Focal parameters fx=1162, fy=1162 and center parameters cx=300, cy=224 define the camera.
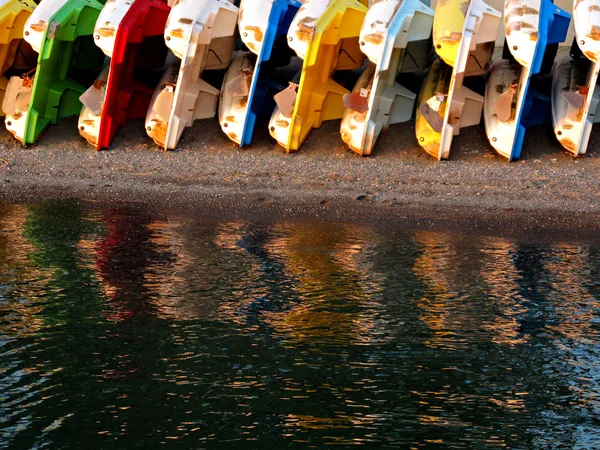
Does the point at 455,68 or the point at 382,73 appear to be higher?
the point at 455,68

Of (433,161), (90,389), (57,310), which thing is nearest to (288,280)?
(57,310)

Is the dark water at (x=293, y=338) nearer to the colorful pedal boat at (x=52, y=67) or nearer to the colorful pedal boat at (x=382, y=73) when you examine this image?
the colorful pedal boat at (x=382, y=73)

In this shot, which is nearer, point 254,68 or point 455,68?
point 455,68

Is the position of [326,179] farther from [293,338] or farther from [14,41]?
[293,338]

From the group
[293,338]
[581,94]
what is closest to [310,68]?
[581,94]


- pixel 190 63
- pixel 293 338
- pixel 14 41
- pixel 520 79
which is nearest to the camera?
pixel 293 338

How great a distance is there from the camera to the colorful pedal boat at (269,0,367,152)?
54.1 feet

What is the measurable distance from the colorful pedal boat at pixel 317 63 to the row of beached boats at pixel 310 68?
21mm

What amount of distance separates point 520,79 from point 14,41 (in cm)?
791

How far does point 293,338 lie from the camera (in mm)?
9938

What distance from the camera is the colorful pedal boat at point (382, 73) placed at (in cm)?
1623

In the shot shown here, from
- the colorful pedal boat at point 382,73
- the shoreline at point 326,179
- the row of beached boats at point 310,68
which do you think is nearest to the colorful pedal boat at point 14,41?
the row of beached boats at point 310,68

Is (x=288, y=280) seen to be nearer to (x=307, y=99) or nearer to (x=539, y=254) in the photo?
(x=539, y=254)

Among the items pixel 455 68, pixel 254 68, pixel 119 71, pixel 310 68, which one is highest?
pixel 455 68
